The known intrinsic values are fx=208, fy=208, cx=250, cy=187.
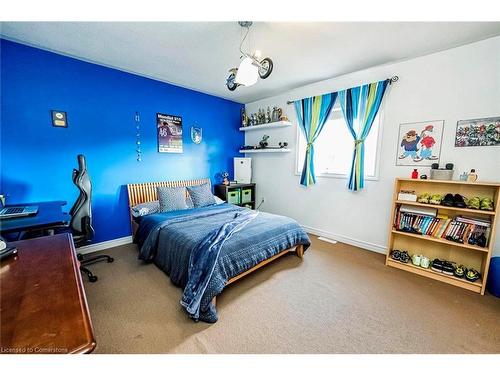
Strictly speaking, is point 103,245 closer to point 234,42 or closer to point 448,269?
point 234,42

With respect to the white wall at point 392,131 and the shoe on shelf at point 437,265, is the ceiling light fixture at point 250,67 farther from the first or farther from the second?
the shoe on shelf at point 437,265

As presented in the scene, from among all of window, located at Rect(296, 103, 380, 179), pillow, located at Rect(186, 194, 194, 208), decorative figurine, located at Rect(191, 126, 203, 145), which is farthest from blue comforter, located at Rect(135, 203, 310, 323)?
decorative figurine, located at Rect(191, 126, 203, 145)

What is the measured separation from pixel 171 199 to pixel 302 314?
2.26 metres

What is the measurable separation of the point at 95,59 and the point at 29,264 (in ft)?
9.21

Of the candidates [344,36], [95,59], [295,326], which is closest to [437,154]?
[344,36]

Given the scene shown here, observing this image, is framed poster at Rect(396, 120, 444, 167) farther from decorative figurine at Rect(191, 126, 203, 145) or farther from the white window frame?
decorative figurine at Rect(191, 126, 203, 145)

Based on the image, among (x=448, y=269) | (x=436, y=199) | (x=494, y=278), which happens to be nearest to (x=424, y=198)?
(x=436, y=199)

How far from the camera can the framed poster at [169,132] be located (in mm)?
3447

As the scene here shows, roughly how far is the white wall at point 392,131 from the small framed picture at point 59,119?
3.17 m

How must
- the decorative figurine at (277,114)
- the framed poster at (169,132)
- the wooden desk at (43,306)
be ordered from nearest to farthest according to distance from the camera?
1. the wooden desk at (43,306)
2. the framed poster at (169,132)
3. the decorative figurine at (277,114)

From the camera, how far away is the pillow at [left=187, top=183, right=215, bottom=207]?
338cm

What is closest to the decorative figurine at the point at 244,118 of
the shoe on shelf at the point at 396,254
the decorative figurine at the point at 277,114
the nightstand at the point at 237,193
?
the decorative figurine at the point at 277,114
